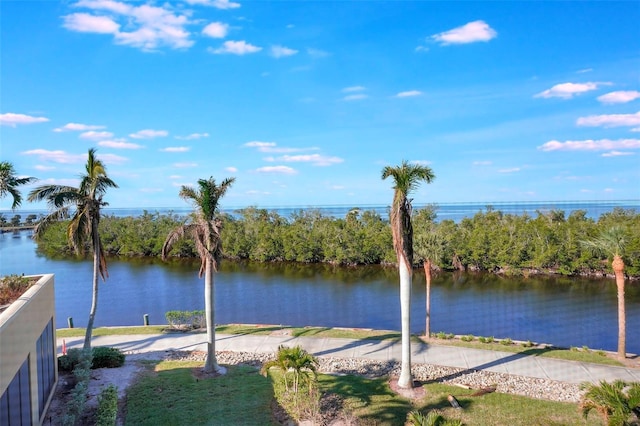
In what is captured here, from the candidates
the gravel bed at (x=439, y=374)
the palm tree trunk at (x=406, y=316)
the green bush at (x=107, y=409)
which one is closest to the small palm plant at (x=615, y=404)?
the gravel bed at (x=439, y=374)

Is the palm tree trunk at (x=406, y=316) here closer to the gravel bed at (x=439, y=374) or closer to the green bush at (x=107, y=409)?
the gravel bed at (x=439, y=374)

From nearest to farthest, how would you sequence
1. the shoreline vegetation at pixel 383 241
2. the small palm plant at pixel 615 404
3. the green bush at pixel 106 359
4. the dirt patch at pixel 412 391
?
the small palm plant at pixel 615 404
the dirt patch at pixel 412 391
the green bush at pixel 106 359
the shoreline vegetation at pixel 383 241

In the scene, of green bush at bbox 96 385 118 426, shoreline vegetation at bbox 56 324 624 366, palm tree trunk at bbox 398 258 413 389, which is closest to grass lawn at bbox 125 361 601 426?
palm tree trunk at bbox 398 258 413 389

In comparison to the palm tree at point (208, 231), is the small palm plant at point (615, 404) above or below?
below

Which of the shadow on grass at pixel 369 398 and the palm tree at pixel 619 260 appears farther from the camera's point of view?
the palm tree at pixel 619 260

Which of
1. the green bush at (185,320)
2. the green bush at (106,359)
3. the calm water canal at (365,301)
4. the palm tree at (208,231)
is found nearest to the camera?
the palm tree at (208,231)

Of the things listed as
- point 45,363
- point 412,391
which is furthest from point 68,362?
point 412,391

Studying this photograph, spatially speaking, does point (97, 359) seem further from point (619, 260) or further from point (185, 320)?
point (619, 260)

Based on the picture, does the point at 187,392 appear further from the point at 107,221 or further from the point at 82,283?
the point at 107,221
